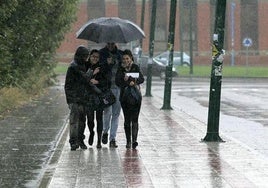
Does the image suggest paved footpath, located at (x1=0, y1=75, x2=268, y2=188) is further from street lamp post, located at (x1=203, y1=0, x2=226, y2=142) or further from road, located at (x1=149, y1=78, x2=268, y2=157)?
road, located at (x1=149, y1=78, x2=268, y2=157)

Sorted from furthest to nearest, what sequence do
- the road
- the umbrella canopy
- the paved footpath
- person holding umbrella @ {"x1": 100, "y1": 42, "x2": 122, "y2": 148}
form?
the road, the umbrella canopy, person holding umbrella @ {"x1": 100, "y1": 42, "x2": 122, "y2": 148}, the paved footpath

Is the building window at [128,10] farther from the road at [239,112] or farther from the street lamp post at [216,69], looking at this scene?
the street lamp post at [216,69]

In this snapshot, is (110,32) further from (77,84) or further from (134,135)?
(134,135)

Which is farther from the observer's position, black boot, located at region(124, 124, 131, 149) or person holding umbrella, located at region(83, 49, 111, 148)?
black boot, located at region(124, 124, 131, 149)

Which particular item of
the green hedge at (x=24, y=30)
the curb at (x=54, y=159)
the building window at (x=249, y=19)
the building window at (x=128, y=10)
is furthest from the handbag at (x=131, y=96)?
the building window at (x=249, y=19)

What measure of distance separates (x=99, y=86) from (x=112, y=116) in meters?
0.78

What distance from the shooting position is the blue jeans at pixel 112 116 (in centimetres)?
1327

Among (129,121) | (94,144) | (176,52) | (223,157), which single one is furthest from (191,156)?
(176,52)

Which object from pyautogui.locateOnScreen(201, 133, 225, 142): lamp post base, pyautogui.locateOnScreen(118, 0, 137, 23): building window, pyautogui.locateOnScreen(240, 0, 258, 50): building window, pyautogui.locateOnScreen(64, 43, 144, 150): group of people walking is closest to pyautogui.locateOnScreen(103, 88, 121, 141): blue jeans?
pyautogui.locateOnScreen(64, 43, 144, 150): group of people walking

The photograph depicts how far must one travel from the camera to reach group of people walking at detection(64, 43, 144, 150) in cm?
1292

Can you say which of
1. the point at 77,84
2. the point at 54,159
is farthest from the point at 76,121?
the point at 54,159

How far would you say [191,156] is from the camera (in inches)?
482

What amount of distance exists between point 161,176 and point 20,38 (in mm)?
10493

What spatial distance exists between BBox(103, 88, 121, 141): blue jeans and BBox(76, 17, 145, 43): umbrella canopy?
36.8 inches
